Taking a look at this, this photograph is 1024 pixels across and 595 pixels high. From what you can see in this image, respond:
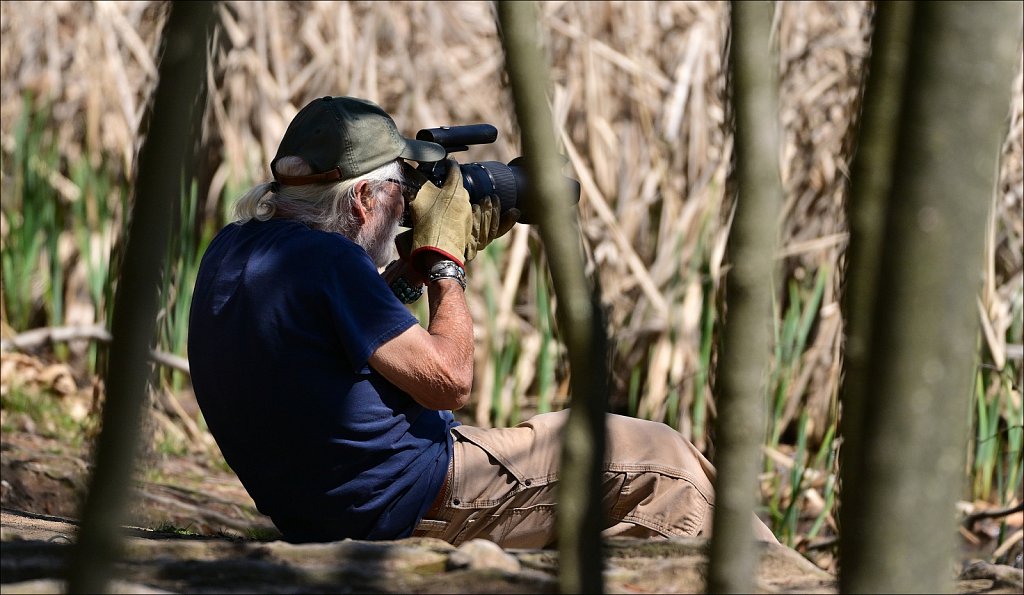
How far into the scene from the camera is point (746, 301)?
1.10m

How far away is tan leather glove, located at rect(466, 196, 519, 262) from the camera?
2492 mm

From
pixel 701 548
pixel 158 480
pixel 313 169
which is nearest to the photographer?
pixel 701 548

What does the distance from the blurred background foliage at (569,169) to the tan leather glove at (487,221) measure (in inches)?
62.8

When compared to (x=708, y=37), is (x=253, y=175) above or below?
below

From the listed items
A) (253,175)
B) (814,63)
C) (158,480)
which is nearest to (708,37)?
(814,63)

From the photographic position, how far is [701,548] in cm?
185

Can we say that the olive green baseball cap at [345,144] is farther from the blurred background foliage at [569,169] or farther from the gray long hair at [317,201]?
the blurred background foliage at [569,169]

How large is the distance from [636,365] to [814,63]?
1.42 m

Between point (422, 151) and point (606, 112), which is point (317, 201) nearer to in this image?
point (422, 151)

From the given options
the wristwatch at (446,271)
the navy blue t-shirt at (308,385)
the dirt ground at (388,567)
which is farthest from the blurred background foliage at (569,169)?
the dirt ground at (388,567)

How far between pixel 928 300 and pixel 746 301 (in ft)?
0.64

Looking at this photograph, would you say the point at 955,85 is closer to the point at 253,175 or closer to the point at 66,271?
the point at 253,175

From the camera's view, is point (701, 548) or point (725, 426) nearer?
point (725, 426)

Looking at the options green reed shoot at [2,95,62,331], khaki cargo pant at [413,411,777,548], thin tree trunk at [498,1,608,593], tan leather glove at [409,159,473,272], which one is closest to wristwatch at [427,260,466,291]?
tan leather glove at [409,159,473,272]
